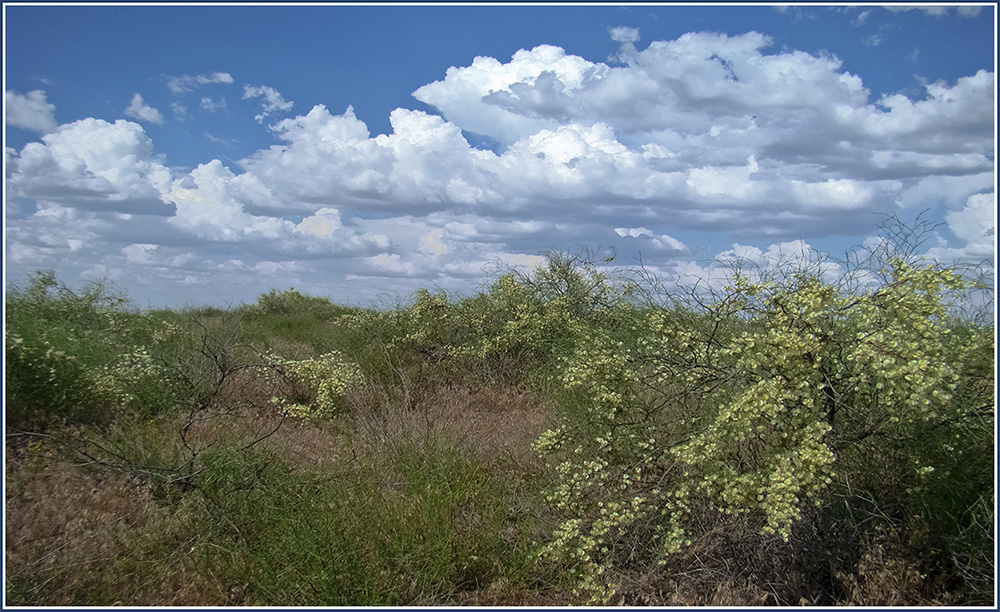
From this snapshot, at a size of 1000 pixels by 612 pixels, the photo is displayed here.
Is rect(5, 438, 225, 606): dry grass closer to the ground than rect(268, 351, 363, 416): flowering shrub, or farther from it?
closer to the ground

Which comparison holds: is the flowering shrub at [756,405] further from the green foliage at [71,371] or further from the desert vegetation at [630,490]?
the green foliage at [71,371]

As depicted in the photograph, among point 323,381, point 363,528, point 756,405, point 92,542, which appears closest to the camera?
point 756,405

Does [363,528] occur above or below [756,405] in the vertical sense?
below

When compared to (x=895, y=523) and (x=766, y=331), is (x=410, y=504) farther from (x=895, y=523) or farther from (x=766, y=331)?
(x=895, y=523)

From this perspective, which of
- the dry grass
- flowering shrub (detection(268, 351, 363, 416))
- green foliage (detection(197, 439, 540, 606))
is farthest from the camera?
flowering shrub (detection(268, 351, 363, 416))

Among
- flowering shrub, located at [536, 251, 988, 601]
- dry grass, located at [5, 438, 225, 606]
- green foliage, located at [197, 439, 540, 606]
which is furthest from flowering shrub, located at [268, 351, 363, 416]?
flowering shrub, located at [536, 251, 988, 601]

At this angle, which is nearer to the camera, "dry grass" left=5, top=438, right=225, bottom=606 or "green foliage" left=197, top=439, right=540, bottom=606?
"green foliage" left=197, top=439, right=540, bottom=606

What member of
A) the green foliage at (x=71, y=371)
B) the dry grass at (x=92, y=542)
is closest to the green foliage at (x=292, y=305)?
the green foliage at (x=71, y=371)

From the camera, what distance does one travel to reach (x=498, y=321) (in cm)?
1084

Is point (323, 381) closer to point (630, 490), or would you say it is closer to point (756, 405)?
point (630, 490)

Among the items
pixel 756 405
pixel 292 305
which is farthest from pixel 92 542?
pixel 292 305

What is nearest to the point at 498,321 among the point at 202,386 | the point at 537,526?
the point at 202,386

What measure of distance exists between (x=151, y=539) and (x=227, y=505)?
544mm

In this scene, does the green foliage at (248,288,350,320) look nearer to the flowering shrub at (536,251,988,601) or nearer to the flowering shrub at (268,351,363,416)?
the flowering shrub at (268,351,363,416)
